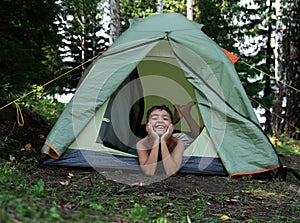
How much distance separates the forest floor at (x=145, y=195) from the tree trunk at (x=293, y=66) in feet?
9.17

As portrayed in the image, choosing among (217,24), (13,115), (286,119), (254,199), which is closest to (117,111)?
(13,115)

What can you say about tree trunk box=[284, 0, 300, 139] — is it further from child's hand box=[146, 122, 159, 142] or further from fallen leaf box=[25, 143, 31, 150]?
fallen leaf box=[25, 143, 31, 150]

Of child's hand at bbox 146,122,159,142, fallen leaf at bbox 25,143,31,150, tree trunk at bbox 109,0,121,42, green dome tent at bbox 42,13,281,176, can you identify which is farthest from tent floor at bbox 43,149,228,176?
tree trunk at bbox 109,0,121,42

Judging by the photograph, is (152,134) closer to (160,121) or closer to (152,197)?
(160,121)

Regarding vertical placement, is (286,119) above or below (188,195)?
below

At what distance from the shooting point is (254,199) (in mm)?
3553

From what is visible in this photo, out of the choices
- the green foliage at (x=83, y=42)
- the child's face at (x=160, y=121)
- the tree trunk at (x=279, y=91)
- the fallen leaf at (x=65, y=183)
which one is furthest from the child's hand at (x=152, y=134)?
the green foliage at (x=83, y=42)

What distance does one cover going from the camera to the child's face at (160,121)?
4438 mm

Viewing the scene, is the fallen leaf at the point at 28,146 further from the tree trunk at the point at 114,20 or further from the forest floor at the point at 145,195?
the tree trunk at the point at 114,20

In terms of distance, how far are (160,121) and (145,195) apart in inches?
48.6

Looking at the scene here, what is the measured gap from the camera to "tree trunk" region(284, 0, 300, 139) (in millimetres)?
7129

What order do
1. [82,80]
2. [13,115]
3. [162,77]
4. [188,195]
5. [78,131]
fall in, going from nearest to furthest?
[188,195], [78,131], [82,80], [13,115], [162,77]

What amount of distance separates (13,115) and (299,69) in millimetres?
4786

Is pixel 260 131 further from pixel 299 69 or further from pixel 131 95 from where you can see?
pixel 299 69
